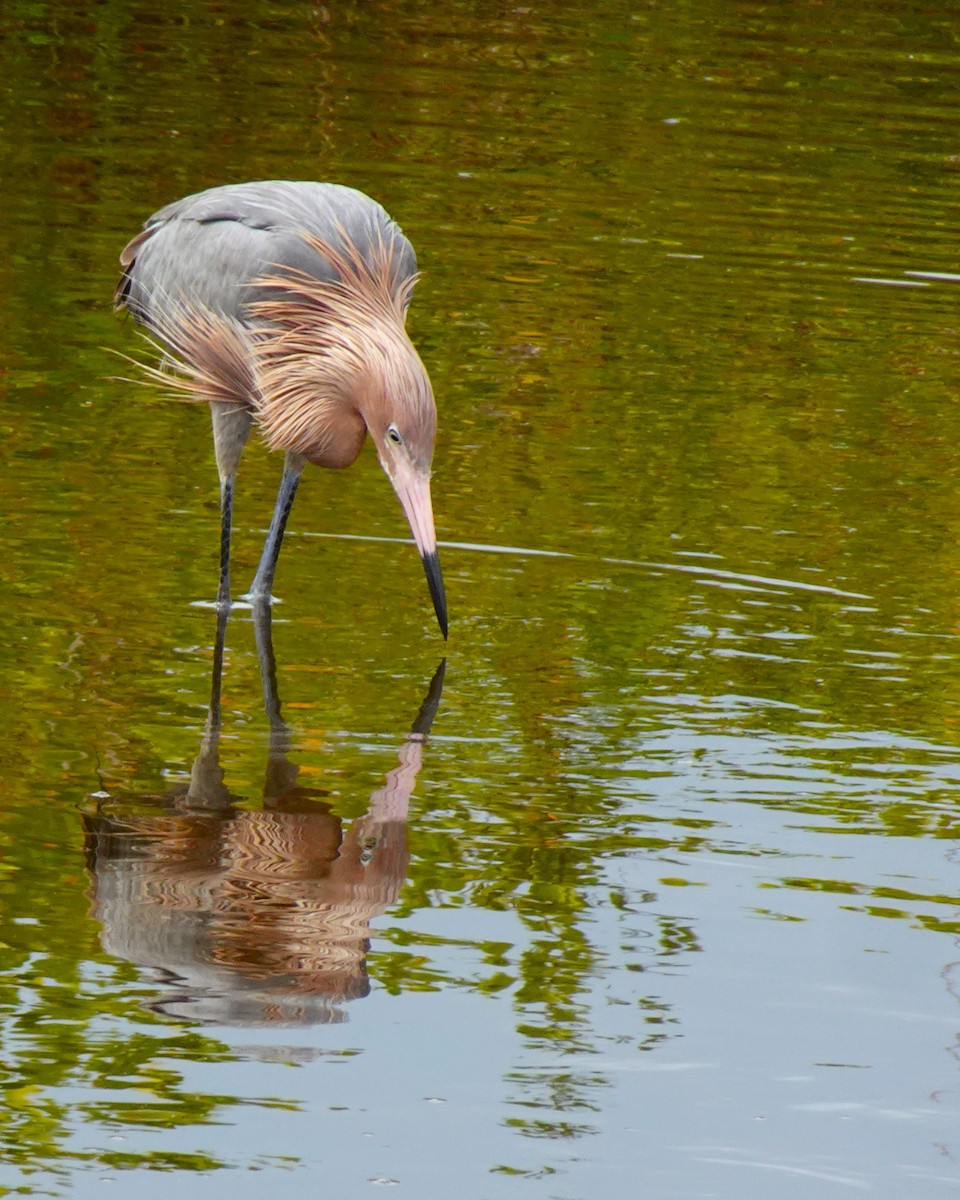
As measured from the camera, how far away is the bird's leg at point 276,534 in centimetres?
698

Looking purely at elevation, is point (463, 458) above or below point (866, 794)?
above

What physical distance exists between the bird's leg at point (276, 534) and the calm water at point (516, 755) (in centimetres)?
10

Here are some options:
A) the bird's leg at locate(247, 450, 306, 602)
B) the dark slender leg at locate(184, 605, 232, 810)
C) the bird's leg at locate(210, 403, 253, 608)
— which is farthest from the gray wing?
the dark slender leg at locate(184, 605, 232, 810)

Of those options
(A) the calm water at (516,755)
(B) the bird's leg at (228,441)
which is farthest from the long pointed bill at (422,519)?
(B) the bird's leg at (228,441)

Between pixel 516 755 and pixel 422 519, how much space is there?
0.80m

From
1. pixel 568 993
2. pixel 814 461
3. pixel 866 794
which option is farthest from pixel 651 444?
pixel 568 993

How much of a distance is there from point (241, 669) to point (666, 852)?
1646 mm

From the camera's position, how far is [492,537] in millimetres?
7691

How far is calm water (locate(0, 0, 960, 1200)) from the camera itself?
4102 millimetres

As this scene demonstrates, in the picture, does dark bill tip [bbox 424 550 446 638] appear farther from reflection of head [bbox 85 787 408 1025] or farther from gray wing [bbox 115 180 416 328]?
gray wing [bbox 115 180 416 328]

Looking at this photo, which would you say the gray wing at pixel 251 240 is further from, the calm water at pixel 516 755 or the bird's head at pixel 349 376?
the calm water at pixel 516 755

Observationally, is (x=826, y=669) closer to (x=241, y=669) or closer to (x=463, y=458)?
(x=241, y=669)

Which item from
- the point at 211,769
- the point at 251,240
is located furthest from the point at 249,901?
the point at 251,240

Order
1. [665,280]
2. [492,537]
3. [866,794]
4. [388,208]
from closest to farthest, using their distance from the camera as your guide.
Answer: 1. [866,794]
2. [492,537]
3. [665,280]
4. [388,208]
